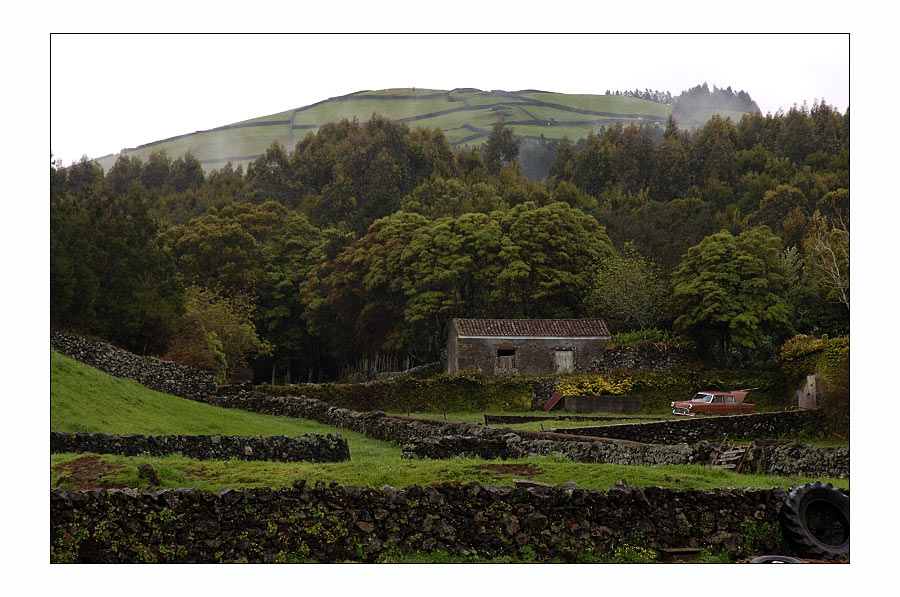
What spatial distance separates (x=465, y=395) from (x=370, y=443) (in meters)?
12.8

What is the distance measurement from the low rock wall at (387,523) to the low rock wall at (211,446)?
549 cm

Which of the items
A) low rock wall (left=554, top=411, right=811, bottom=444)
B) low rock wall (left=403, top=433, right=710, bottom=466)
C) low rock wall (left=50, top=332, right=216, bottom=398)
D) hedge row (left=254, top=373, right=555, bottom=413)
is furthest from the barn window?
low rock wall (left=403, top=433, right=710, bottom=466)

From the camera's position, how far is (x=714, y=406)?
3531 centimetres

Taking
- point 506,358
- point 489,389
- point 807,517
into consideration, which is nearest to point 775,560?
point 807,517

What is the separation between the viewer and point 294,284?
57.3 m

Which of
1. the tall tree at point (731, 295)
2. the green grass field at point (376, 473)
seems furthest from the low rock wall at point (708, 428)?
the tall tree at point (731, 295)

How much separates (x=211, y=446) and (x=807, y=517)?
1202 centimetres

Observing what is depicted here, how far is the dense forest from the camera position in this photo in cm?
3956

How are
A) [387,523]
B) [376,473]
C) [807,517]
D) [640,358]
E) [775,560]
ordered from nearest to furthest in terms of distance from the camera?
[775,560], [387,523], [807,517], [376,473], [640,358]

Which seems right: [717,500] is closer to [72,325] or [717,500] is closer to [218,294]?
[72,325]

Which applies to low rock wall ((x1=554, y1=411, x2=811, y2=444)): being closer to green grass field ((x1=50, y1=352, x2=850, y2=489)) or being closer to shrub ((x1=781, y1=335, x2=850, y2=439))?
shrub ((x1=781, y1=335, x2=850, y2=439))

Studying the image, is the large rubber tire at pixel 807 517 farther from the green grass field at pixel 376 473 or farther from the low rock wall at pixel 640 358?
the low rock wall at pixel 640 358

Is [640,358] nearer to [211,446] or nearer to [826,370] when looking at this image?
[826,370]

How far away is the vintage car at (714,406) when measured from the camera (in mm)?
35250
